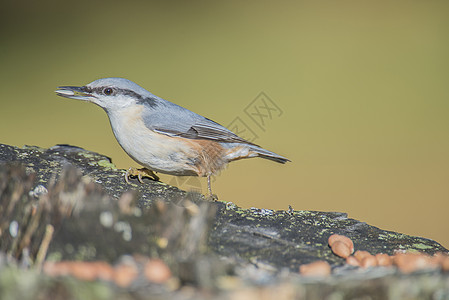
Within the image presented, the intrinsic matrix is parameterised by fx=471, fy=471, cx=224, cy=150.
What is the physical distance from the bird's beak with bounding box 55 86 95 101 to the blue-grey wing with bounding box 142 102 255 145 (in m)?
0.35

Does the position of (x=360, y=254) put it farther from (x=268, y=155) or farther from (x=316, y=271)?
(x=268, y=155)

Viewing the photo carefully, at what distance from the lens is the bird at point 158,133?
282 centimetres

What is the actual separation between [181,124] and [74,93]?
0.68 meters

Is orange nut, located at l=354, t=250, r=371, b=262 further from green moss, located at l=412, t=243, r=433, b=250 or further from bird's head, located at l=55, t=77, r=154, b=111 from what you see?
bird's head, located at l=55, t=77, r=154, b=111

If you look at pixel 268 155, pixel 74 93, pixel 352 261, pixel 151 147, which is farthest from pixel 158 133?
pixel 352 261

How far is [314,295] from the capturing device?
1018 mm

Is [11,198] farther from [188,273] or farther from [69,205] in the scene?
[188,273]

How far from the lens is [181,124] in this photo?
3.00 m

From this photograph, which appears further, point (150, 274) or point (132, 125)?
point (132, 125)

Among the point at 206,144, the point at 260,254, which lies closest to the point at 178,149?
the point at 206,144

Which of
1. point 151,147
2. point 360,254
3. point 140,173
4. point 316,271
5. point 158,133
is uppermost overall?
point 158,133

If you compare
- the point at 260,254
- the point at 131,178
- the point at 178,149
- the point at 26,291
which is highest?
the point at 178,149

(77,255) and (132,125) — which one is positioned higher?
(132,125)

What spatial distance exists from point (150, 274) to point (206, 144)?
194 cm
